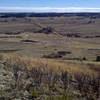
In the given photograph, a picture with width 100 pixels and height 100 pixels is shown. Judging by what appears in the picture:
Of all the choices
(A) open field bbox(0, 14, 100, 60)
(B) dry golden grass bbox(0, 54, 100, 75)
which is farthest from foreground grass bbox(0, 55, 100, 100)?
(A) open field bbox(0, 14, 100, 60)

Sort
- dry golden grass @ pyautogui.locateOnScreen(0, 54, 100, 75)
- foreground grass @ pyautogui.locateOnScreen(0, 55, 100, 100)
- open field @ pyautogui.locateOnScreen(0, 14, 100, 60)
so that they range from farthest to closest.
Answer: open field @ pyautogui.locateOnScreen(0, 14, 100, 60), dry golden grass @ pyautogui.locateOnScreen(0, 54, 100, 75), foreground grass @ pyautogui.locateOnScreen(0, 55, 100, 100)

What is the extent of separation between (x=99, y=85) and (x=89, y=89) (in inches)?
21.3

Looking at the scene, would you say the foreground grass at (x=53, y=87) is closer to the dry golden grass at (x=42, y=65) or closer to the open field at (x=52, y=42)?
the dry golden grass at (x=42, y=65)

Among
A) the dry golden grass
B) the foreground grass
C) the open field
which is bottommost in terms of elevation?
the open field

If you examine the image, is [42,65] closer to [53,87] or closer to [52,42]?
[53,87]

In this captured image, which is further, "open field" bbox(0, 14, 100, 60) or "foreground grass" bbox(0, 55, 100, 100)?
"open field" bbox(0, 14, 100, 60)

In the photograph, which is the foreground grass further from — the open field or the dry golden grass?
the open field

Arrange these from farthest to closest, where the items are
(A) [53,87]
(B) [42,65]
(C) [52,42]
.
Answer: (C) [52,42], (B) [42,65], (A) [53,87]

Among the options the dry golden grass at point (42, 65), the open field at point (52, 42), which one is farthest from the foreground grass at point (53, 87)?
the open field at point (52, 42)

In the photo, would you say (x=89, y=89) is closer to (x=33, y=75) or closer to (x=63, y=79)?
(x=63, y=79)

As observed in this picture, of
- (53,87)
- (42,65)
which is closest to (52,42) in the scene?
(42,65)

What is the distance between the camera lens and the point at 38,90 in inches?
230

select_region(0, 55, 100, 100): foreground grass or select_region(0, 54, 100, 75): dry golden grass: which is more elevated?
select_region(0, 55, 100, 100): foreground grass

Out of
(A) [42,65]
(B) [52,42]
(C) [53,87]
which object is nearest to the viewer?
(C) [53,87]
